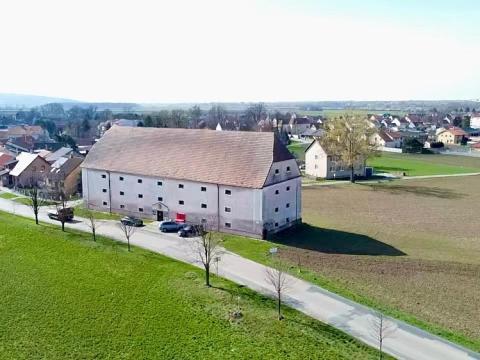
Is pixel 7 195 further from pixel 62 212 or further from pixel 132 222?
pixel 132 222

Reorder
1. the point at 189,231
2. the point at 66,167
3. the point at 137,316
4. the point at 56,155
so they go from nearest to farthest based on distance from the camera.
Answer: the point at 137,316 → the point at 189,231 → the point at 66,167 → the point at 56,155

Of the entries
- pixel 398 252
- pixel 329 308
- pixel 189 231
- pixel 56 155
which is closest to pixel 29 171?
pixel 56 155

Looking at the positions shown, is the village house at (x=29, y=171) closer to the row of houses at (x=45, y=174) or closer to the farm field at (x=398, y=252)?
the row of houses at (x=45, y=174)

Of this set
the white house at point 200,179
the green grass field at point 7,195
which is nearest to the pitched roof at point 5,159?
the green grass field at point 7,195

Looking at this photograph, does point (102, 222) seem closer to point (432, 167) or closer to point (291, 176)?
point (291, 176)

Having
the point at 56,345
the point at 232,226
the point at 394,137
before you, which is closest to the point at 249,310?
the point at 56,345

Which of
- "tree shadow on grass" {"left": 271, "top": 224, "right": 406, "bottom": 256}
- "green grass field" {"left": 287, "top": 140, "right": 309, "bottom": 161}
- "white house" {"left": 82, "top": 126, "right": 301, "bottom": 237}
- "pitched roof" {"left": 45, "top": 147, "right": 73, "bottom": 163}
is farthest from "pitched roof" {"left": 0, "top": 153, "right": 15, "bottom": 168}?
"tree shadow on grass" {"left": 271, "top": 224, "right": 406, "bottom": 256}

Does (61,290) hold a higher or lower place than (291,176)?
lower
